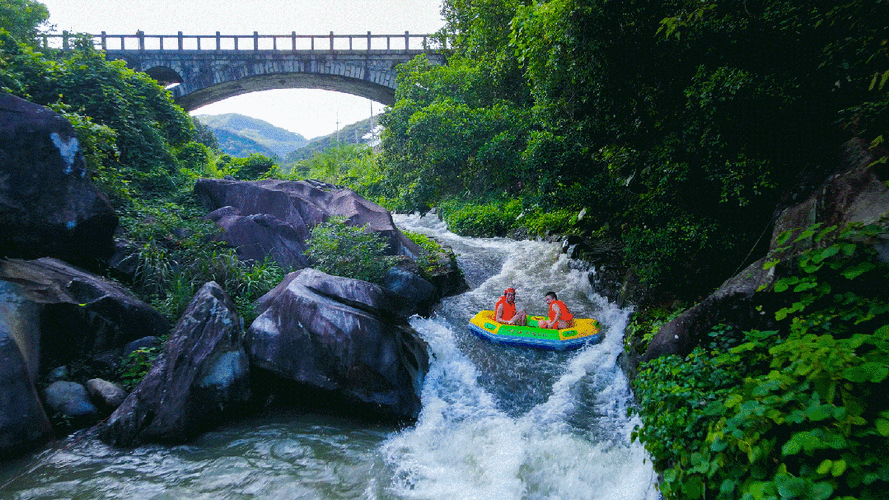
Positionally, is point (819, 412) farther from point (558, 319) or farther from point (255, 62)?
point (255, 62)

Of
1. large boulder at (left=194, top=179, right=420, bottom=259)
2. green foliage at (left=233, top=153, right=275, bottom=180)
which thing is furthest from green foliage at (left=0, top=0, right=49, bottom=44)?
large boulder at (left=194, top=179, right=420, bottom=259)

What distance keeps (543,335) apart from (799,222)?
3.86 meters

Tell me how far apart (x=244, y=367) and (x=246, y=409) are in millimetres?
594

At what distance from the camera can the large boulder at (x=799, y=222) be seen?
4.38 meters

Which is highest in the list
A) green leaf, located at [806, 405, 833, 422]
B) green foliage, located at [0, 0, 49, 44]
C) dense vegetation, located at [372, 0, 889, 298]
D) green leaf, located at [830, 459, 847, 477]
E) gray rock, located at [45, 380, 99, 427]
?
green foliage, located at [0, 0, 49, 44]

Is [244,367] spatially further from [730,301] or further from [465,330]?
[730,301]

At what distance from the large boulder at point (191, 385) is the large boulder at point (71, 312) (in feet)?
3.42

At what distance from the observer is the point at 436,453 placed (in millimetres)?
5125

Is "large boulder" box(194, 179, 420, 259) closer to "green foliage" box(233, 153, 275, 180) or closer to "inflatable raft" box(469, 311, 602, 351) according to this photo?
"inflatable raft" box(469, 311, 602, 351)

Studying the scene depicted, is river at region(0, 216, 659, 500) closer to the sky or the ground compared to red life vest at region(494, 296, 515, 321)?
closer to the ground

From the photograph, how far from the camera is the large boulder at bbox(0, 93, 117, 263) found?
206 inches

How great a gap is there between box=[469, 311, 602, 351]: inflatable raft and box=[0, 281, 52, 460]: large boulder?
608 cm

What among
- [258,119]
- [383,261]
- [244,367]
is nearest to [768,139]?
[383,261]

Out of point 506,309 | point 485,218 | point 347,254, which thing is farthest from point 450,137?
point 506,309
